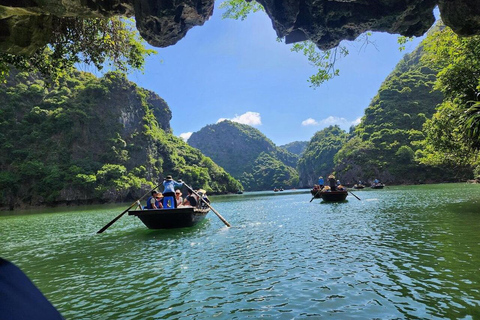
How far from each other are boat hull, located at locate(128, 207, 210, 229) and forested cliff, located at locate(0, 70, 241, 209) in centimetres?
4461

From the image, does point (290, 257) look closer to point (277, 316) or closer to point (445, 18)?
point (277, 316)

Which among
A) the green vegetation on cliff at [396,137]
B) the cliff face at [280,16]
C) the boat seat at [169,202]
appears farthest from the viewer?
the green vegetation on cliff at [396,137]

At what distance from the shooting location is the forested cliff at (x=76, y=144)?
4989 cm

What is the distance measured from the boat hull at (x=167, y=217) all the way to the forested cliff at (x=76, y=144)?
1756 inches

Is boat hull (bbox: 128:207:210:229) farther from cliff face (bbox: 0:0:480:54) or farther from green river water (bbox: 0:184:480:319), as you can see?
cliff face (bbox: 0:0:480:54)

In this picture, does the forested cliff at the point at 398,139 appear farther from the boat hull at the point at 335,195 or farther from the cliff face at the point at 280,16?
the cliff face at the point at 280,16

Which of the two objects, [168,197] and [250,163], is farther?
[250,163]

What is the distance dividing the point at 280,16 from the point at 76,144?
6355cm

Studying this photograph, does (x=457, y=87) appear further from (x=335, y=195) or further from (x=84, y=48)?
(x=84, y=48)

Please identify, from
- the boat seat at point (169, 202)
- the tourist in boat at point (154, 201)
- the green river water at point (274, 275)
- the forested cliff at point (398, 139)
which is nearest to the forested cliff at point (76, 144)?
the tourist in boat at point (154, 201)

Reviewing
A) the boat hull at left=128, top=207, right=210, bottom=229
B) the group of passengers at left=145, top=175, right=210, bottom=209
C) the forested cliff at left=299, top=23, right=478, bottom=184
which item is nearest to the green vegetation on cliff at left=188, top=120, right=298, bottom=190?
the forested cliff at left=299, top=23, right=478, bottom=184

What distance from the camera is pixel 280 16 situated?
40.8ft

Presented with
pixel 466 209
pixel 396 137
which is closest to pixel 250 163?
pixel 396 137

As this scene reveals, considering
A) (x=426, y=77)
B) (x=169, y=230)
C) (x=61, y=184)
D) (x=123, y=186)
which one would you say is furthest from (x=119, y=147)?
(x=426, y=77)
